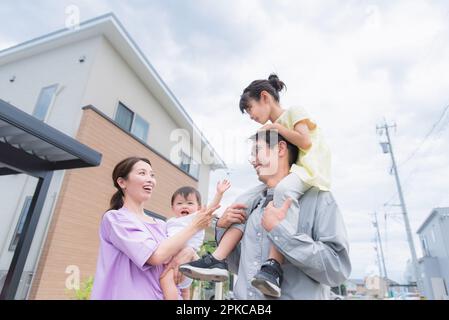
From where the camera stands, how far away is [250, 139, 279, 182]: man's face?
3.51 ft

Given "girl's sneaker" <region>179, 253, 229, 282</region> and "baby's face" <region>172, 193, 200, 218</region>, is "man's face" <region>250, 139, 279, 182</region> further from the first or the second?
"baby's face" <region>172, 193, 200, 218</region>

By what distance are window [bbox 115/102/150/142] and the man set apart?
4604 mm

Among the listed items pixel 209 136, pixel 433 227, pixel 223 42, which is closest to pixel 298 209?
pixel 209 136

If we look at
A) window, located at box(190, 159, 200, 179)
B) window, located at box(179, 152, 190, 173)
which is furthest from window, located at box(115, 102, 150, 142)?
window, located at box(190, 159, 200, 179)

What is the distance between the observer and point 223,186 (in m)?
1.11

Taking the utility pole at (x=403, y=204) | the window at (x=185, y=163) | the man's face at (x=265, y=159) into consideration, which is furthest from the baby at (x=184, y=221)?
the utility pole at (x=403, y=204)

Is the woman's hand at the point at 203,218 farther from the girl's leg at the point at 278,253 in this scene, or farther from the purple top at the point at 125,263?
the girl's leg at the point at 278,253

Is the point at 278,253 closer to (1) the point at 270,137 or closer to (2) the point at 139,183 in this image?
(1) the point at 270,137

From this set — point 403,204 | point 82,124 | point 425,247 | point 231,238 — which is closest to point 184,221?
point 231,238

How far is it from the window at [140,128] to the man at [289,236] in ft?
16.9

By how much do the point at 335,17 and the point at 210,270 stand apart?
213 cm

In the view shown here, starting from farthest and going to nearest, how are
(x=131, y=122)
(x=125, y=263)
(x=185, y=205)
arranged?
1. (x=131, y=122)
2. (x=185, y=205)
3. (x=125, y=263)

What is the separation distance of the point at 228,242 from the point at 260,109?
556 millimetres

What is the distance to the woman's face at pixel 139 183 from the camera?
53.7 inches
